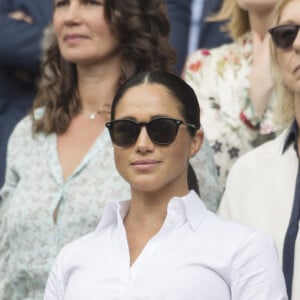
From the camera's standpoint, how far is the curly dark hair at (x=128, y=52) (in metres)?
5.07

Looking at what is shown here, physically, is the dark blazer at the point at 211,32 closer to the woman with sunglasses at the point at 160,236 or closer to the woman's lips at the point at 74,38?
the woman's lips at the point at 74,38

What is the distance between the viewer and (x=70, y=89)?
5203mm

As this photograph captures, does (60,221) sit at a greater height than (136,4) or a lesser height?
lesser

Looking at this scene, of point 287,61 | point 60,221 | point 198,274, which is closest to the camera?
point 198,274

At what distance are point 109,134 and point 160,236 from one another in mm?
918

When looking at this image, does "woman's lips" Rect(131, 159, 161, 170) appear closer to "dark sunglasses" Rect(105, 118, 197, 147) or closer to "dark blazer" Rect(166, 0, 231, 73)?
"dark sunglasses" Rect(105, 118, 197, 147)

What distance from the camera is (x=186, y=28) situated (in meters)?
6.16


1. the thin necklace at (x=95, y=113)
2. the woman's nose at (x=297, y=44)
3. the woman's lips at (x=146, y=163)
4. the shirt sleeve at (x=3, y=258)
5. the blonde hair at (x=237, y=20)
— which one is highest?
the woman's nose at (x=297, y=44)

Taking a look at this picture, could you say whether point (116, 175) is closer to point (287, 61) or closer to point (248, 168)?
point (248, 168)

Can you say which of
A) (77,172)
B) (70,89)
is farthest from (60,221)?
(70,89)

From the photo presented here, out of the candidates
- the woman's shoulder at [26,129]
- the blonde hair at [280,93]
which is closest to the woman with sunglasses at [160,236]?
the blonde hair at [280,93]

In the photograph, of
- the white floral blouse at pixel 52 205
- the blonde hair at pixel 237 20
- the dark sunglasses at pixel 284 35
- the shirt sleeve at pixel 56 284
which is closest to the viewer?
the shirt sleeve at pixel 56 284

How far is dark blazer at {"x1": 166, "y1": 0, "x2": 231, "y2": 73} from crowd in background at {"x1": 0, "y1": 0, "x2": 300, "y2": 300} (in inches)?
7.8

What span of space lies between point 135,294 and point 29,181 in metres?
1.39
